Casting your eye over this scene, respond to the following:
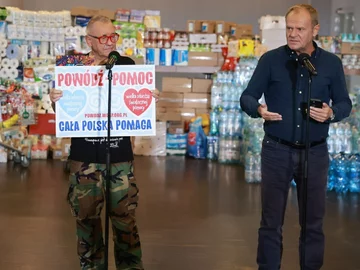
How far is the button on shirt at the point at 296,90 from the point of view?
127 inches

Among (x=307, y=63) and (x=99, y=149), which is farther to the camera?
(x=99, y=149)

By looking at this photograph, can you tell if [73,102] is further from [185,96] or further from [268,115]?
[185,96]

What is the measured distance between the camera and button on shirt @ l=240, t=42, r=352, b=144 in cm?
324

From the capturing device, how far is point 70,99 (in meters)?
3.28

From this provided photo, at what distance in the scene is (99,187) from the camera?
3.26 metres

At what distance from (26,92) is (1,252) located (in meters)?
4.86

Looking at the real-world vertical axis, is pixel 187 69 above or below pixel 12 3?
below

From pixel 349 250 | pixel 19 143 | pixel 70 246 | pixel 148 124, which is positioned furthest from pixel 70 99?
pixel 19 143

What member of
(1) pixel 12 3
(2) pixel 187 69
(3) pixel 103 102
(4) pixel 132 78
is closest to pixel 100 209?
(3) pixel 103 102

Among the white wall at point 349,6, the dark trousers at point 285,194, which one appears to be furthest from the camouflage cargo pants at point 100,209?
the white wall at point 349,6

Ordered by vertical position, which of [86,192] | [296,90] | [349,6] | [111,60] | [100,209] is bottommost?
[100,209]

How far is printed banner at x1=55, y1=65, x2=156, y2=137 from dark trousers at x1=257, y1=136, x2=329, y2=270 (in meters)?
0.70

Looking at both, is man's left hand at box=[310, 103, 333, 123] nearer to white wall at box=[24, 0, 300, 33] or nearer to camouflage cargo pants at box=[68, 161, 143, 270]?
camouflage cargo pants at box=[68, 161, 143, 270]

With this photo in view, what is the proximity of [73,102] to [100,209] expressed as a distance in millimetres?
599
